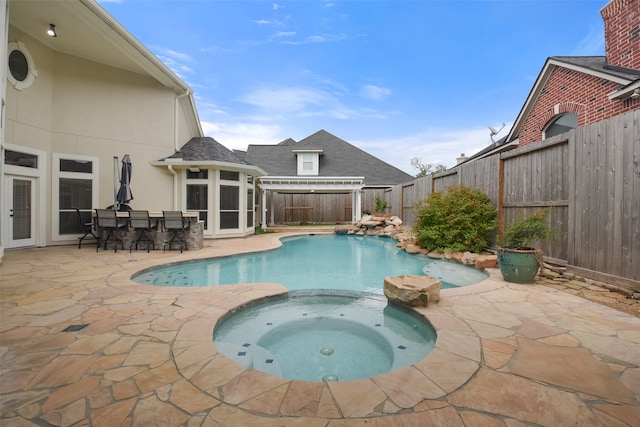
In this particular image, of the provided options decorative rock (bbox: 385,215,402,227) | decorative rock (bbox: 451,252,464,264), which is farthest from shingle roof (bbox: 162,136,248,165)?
decorative rock (bbox: 451,252,464,264)

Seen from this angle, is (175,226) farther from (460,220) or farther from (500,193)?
(500,193)

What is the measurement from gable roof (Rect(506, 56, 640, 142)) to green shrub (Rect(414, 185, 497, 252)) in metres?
3.73

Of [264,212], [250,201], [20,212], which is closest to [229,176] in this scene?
[250,201]

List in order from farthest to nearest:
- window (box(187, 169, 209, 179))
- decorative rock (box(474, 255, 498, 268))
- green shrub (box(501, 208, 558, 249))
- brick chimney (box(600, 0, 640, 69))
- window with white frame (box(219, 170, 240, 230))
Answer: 1. window with white frame (box(219, 170, 240, 230))
2. window (box(187, 169, 209, 179))
3. brick chimney (box(600, 0, 640, 69))
4. decorative rock (box(474, 255, 498, 268))
5. green shrub (box(501, 208, 558, 249))

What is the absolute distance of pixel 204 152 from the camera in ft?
35.1

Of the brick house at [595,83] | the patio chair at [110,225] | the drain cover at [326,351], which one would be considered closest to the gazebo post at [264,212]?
the patio chair at [110,225]

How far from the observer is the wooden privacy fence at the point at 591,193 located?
3.55 metres

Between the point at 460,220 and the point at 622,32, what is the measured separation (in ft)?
22.2

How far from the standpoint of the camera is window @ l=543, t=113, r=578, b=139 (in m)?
8.19

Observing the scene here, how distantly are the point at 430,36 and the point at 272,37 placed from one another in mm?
7092

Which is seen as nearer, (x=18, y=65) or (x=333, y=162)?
(x=18, y=65)

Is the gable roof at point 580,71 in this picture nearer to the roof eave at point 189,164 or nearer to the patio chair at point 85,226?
the roof eave at point 189,164

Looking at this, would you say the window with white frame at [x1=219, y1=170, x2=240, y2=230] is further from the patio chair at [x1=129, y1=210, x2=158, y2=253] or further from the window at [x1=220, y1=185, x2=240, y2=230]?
the patio chair at [x1=129, y1=210, x2=158, y2=253]

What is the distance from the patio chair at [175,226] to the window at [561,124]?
11.7 metres
